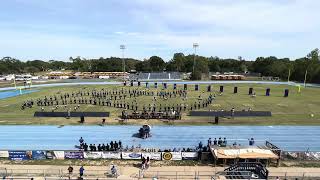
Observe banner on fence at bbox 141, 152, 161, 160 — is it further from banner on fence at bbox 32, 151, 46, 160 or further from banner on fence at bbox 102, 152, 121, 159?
banner on fence at bbox 32, 151, 46, 160

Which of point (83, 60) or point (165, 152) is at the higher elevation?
point (83, 60)

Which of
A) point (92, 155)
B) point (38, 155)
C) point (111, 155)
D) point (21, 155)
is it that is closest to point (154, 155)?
point (111, 155)

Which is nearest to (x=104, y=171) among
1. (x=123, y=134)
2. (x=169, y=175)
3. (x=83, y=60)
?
(x=169, y=175)

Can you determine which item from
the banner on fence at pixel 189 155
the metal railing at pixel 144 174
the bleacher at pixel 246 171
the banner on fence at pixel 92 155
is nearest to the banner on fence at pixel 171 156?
the banner on fence at pixel 189 155

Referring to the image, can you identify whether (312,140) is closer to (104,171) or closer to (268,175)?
(268,175)

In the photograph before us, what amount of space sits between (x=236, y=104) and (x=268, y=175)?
2870cm

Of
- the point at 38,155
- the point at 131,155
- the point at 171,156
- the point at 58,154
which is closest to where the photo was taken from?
the point at 171,156

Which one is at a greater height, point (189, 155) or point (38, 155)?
point (189, 155)

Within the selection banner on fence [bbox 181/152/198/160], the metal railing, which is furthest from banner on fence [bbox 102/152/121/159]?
banner on fence [bbox 181/152/198/160]

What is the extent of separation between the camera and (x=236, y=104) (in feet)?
164

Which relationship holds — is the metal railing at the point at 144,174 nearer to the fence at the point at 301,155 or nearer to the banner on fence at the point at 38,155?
the banner on fence at the point at 38,155

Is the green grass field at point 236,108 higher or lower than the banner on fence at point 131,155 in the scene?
higher

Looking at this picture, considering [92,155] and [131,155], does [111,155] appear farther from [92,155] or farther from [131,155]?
[131,155]

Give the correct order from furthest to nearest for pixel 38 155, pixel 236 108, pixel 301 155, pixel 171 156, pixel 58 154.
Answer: pixel 236 108 < pixel 58 154 < pixel 38 155 < pixel 171 156 < pixel 301 155
